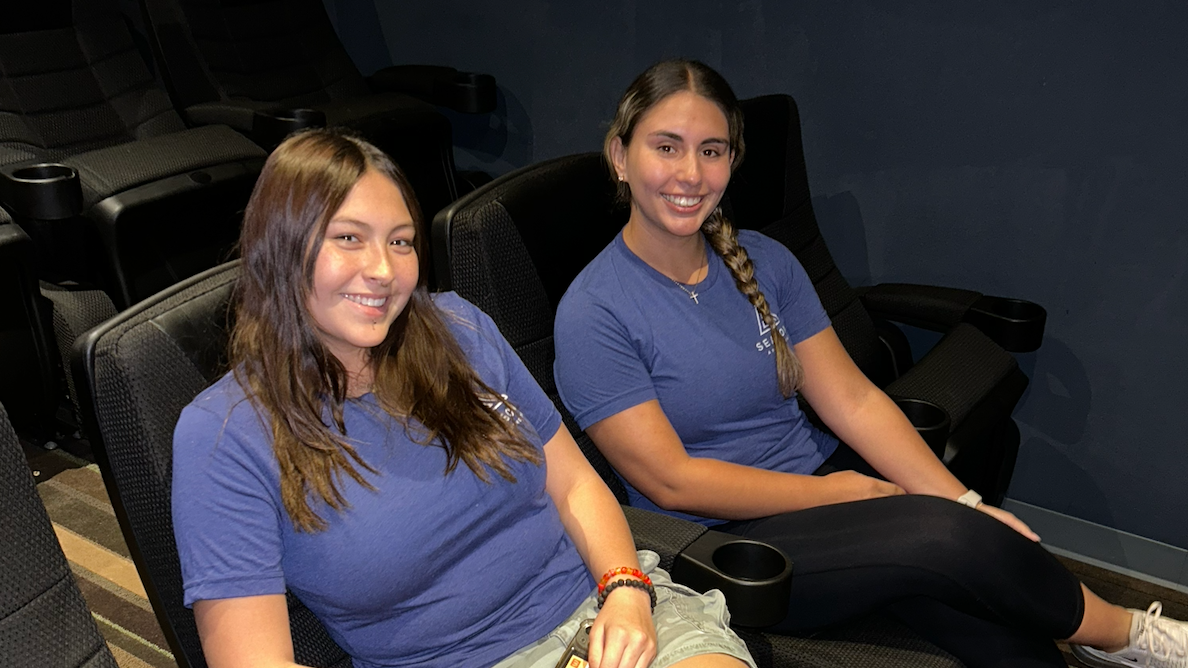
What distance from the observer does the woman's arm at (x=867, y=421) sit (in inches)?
65.4

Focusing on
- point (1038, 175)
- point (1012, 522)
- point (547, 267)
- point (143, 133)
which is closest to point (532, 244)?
point (547, 267)

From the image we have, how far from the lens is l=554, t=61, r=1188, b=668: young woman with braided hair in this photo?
1374mm

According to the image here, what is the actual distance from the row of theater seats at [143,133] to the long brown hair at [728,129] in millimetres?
1059

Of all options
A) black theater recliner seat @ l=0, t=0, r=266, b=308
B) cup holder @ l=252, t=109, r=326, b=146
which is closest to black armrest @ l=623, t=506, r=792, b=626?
black theater recliner seat @ l=0, t=0, r=266, b=308

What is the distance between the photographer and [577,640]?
1.20 m

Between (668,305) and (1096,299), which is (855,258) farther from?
(668,305)

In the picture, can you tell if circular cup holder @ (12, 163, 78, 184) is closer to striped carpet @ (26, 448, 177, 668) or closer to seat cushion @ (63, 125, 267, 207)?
seat cushion @ (63, 125, 267, 207)

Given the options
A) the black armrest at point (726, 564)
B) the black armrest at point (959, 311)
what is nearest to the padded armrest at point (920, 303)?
the black armrest at point (959, 311)

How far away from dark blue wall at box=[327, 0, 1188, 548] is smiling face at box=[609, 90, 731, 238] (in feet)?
3.02

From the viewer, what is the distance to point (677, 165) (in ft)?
5.17

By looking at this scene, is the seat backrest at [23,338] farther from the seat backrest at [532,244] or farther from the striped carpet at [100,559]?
the seat backrest at [532,244]

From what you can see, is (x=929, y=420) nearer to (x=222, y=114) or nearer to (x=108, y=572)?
(x=108, y=572)

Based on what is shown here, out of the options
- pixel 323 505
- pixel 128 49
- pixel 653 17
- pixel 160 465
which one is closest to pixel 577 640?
pixel 323 505

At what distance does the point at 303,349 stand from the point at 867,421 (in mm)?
955
